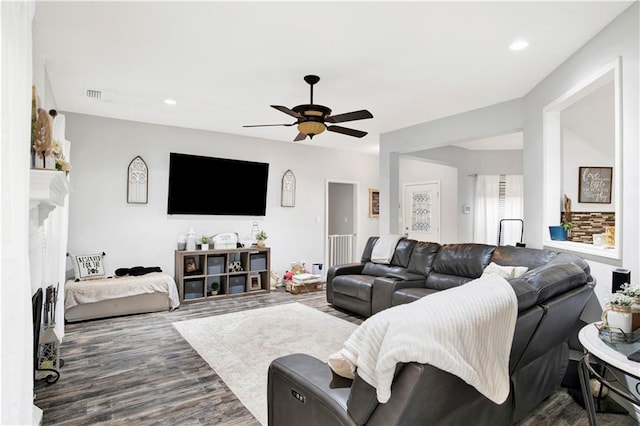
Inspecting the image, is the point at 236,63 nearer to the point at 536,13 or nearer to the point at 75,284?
the point at 536,13

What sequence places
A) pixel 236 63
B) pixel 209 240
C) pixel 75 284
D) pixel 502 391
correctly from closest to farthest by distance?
pixel 502 391 < pixel 236 63 < pixel 75 284 < pixel 209 240

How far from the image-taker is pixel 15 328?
1.50m

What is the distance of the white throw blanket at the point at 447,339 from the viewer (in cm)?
117

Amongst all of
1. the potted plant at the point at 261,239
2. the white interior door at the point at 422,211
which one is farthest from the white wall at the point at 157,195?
the white interior door at the point at 422,211

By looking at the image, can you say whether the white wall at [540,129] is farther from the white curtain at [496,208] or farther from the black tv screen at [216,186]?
the white curtain at [496,208]

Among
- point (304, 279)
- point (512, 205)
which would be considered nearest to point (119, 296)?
point (304, 279)

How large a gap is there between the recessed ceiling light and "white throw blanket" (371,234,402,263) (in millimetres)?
2857

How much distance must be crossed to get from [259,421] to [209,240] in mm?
3815

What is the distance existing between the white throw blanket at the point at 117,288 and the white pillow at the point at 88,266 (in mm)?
139

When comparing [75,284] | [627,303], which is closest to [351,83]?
[627,303]

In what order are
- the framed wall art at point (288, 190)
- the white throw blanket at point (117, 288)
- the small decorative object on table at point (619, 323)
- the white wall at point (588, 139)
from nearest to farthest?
the small decorative object on table at point (619, 323) → the white wall at point (588, 139) → the white throw blanket at point (117, 288) → the framed wall art at point (288, 190)

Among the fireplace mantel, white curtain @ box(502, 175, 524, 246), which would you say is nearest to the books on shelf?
the fireplace mantel

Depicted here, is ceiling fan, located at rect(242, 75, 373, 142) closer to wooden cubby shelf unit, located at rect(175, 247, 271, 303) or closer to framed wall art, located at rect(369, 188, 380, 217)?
wooden cubby shelf unit, located at rect(175, 247, 271, 303)

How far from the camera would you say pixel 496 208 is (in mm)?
7520
